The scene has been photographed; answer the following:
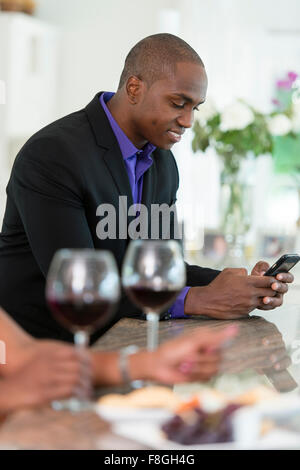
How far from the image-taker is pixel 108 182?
2262mm

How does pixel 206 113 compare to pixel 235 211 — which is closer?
pixel 235 211

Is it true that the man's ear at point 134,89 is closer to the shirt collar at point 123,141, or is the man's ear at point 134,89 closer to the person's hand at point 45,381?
the shirt collar at point 123,141

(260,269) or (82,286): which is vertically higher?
(82,286)

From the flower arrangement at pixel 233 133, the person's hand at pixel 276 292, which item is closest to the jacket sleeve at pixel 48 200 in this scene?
the person's hand at pixel 276 292

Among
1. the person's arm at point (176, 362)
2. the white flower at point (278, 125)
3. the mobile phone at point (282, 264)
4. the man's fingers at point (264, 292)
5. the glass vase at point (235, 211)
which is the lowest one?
the glass vase at point (235, 211)

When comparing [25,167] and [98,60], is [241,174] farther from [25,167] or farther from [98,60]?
[25,167]

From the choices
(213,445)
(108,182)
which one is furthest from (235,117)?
(213,445)

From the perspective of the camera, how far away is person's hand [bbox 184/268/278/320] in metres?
2.03

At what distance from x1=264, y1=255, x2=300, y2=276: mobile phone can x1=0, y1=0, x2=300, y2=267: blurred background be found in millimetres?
2778

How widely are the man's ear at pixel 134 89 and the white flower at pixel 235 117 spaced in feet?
5.67

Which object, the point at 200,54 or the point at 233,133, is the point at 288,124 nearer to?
the point at 233,133

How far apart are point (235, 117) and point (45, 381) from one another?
315 cm

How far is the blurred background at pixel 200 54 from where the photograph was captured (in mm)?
5164

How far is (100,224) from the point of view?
218 cm
